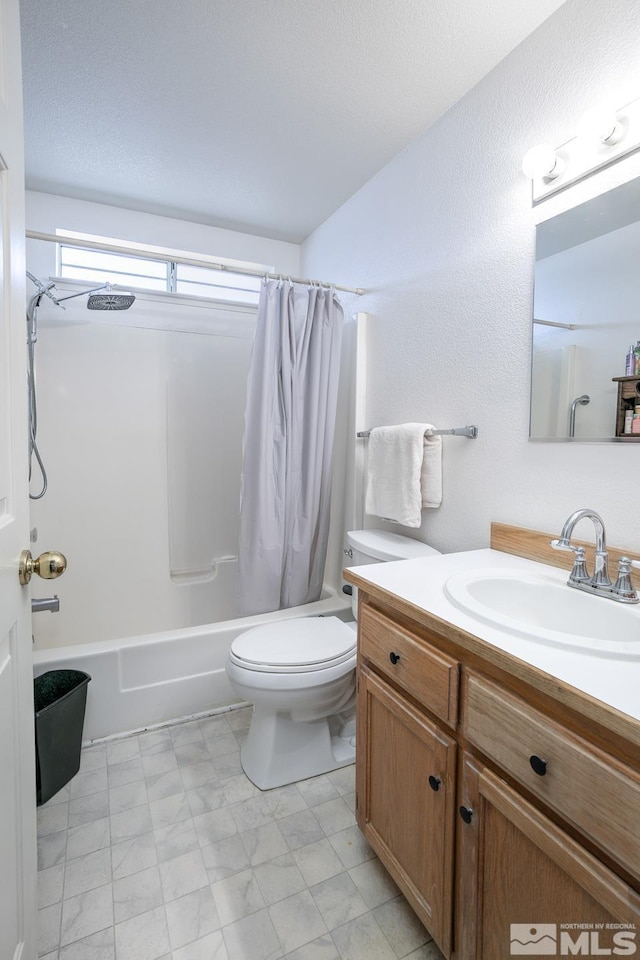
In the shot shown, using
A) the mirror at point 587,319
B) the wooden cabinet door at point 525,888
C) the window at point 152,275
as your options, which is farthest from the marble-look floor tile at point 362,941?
the window at point 152,275

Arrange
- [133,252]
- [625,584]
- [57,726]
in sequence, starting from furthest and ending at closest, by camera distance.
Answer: [133,252], [57,726], [625,584]

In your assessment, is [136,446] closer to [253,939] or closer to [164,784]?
[164,784]

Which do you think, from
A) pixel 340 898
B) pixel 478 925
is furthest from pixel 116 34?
pixel 340 898

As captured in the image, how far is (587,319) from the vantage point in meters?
1.15

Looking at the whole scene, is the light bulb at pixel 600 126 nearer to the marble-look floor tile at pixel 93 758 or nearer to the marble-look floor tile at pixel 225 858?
the marble-look floor tile at pixel 225 858

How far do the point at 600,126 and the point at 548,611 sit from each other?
116 cm

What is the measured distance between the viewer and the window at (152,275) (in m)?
2.35

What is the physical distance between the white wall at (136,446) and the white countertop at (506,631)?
1.52 meters

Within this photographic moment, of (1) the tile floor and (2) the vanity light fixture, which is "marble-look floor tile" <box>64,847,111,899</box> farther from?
(2) the vanity light fixture

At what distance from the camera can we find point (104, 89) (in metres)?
→ 1.52

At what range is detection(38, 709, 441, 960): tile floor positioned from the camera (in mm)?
1035

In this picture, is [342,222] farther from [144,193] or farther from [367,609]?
[367,609]

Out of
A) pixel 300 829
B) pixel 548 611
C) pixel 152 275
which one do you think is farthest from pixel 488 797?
pixel 152 275

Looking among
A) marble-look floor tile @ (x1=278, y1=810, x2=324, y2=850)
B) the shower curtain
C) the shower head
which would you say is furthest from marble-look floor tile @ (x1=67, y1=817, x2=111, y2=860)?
the shower head
